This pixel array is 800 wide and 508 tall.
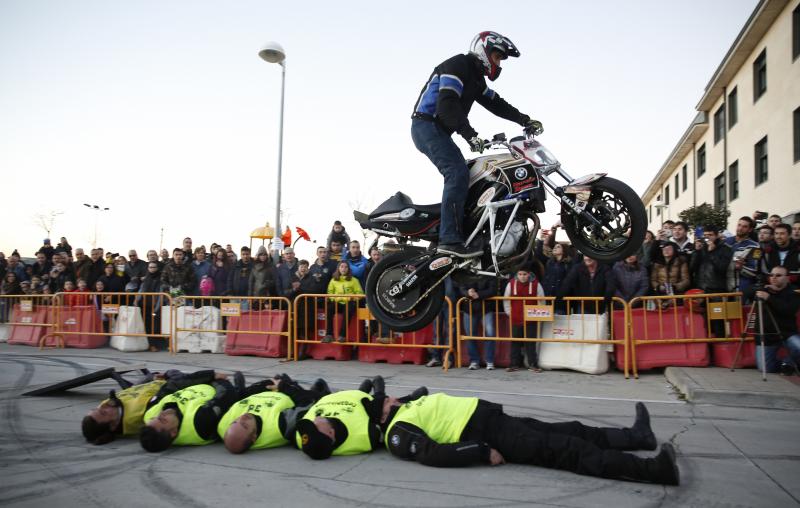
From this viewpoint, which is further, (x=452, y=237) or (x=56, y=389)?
(x=56, y=389)

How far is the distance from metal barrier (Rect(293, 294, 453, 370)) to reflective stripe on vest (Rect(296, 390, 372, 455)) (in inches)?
202

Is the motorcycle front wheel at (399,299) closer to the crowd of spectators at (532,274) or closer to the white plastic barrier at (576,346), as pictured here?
the crowd of spectators at (532,274)

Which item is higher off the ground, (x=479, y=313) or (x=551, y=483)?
(x=479, y=313)

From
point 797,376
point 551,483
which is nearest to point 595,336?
point 797,376

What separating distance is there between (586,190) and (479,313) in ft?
19.7

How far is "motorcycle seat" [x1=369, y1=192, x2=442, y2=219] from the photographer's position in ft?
15.5

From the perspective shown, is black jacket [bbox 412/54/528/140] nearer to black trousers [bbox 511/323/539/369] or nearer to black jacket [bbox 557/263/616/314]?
black jacket [bbox 557/263/616/314]

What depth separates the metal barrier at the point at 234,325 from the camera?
461 inches

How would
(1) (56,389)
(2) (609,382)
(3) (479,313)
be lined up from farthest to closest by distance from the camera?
1. (3) (479,313)
2. (2) (609,382)
3. (1) (56,389)

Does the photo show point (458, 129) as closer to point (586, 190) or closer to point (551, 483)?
point (586, 190)

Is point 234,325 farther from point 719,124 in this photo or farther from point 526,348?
point 719,124

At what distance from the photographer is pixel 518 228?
4328mm

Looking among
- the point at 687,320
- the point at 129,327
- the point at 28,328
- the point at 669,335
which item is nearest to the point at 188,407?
the point at 669,335

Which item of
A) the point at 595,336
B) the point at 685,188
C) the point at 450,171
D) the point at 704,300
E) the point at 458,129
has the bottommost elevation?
the point at 595,336
